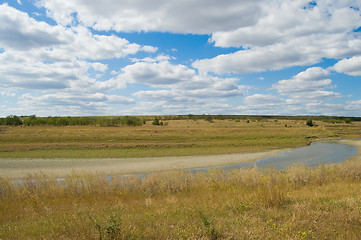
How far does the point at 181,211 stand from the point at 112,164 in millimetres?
19251

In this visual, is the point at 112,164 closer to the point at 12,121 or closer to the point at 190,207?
the point at 190,207

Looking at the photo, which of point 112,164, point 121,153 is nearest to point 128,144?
point 121,153

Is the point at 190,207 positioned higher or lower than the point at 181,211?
lower

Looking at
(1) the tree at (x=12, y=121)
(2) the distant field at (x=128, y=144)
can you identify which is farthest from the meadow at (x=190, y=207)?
(1) the tree at (x=12, y=121)

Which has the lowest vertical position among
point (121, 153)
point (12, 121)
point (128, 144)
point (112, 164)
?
point (112, 164)

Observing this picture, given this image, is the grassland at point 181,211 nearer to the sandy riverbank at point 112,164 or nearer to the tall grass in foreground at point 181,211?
the tall grass in foreground at point 181,211

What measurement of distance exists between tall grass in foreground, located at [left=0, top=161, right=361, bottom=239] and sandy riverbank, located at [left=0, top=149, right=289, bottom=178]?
29.6 ft

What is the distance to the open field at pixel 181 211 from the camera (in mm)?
6316

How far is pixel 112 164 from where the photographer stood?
26281mm

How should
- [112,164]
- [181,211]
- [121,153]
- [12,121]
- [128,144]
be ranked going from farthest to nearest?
[12,121] < [128,144] < [121,153] < [112,164] < [181,211]

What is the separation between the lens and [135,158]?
3000 centimetres

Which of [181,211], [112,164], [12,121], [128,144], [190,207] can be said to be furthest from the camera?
[12,121]

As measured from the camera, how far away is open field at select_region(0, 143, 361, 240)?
6.32m

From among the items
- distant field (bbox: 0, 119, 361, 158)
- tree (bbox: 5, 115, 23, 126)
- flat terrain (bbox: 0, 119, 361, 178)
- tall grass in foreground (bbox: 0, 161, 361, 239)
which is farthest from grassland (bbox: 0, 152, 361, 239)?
tree (bbox: 5, 115, 23, 126)
